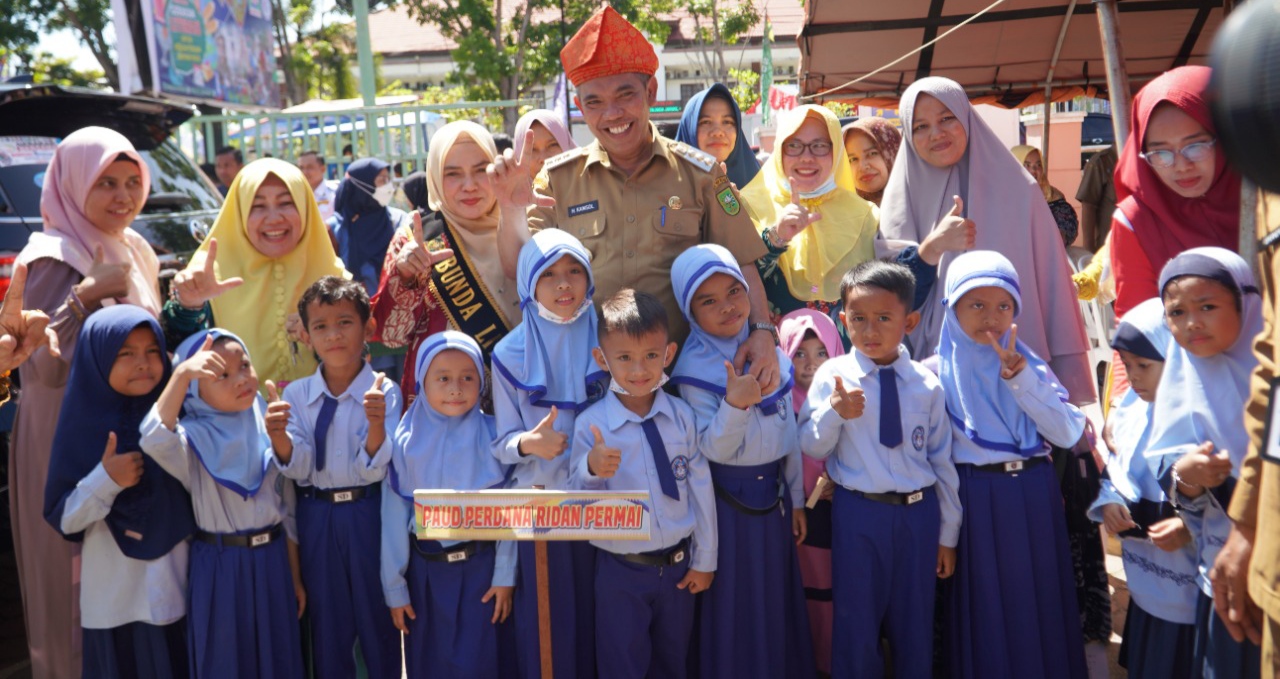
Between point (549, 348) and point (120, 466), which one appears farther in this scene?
point (549, 348)

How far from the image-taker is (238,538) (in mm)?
2902

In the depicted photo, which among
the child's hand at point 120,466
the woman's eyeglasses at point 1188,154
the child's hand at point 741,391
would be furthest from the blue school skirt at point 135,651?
the woman's eyeglasses at point 1188,154

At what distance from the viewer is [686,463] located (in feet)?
9.36

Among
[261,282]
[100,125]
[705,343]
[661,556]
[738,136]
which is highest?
[100,125]

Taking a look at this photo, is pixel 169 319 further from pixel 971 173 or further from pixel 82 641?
pixel 971 173

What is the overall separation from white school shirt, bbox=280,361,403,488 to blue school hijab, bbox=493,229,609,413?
16.7 inches

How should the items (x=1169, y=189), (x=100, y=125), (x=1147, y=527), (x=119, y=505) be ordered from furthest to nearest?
(x=100, y=125) < (x=1169, y=189) < (x=119, y=505) < (x=1147, y=527)

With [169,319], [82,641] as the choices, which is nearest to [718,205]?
[169,319]

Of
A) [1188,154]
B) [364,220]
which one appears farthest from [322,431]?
[364,220]

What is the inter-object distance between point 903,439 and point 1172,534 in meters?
0.72

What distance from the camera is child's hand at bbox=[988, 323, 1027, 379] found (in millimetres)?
2807

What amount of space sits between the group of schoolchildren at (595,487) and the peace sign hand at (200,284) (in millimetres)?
229

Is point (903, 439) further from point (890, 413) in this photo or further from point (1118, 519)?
point (1118, 519)

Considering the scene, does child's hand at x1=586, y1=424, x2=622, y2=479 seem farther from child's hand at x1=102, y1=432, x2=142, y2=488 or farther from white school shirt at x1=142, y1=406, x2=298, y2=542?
child's hand at x1=102, y1=432, x2=142, y2=488
